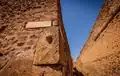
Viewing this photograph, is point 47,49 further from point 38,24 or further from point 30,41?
point 38,24

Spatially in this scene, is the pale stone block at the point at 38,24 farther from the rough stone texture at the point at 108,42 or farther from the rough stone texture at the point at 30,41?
the rough stone texture at the point at 108,42

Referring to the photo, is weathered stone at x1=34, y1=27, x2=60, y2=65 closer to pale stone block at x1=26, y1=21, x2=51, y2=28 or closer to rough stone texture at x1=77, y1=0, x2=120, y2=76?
pale stone block at x1=26, y1=21, x2=51, y2=28

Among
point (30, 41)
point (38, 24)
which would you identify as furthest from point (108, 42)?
point (30, 41)

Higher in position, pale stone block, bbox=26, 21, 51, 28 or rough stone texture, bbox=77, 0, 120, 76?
pale stone block, bbox=26, 21, 51, 28

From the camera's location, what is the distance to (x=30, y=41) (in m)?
1.83

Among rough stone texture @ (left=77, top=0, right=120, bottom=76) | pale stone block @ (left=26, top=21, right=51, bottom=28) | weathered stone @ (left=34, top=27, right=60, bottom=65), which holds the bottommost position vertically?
rough stone texture @ (left=77, top=0, right=120, bottom=76)

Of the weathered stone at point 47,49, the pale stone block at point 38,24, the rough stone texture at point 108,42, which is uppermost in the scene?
the pale stone block at point 38,24

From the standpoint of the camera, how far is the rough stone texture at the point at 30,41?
159 centimetres

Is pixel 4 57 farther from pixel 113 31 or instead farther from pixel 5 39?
pixel 113 31

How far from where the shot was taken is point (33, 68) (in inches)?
63.0

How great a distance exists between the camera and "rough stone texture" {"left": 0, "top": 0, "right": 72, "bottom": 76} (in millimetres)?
1591

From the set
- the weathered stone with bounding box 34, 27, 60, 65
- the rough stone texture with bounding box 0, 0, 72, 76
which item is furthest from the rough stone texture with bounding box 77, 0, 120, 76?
the weathered stone with bounding box 34, 27, 60, 65

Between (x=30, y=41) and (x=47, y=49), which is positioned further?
(x=30, y=41)

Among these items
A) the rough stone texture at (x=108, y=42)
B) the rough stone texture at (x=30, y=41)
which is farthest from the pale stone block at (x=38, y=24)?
the rough stone texture at (x=108, y=42)
